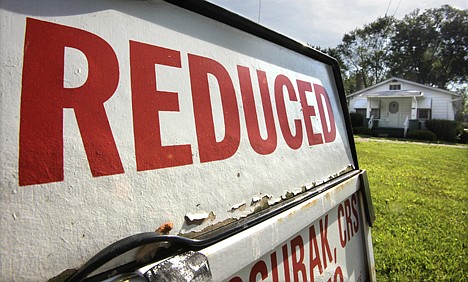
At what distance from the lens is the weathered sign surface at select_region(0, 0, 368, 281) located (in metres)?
0.61

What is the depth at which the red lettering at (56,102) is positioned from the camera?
2.03ft

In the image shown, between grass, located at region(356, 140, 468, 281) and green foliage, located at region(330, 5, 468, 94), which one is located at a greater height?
green foliage, located at region(330, 5, 468, 94)

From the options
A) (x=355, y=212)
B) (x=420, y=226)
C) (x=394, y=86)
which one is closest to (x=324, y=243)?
(x=355, y=212)

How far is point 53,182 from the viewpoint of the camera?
0.63 meters

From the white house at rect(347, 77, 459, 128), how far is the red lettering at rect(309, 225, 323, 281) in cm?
2517

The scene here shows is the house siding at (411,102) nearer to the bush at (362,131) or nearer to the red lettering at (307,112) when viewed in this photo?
the bush at (362,131)

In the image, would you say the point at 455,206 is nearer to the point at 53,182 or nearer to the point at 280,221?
the point at 280,221

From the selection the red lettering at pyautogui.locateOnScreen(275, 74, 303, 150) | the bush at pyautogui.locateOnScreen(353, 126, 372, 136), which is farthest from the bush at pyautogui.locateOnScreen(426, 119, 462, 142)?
the red lettering at pyautogui.locateOnScreen(275, 74, 303, 150)

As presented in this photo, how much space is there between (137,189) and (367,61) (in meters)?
49.5

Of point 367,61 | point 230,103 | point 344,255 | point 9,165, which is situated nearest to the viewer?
point 9,165

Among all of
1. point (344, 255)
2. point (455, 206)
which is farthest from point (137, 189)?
point (455, 206)

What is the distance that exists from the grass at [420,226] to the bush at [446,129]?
55.5 feet

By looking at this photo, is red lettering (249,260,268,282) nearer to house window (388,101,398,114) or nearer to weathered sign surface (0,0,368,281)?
weathered sign surface (0,0,368,281)

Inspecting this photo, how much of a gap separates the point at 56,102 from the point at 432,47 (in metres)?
49.4
